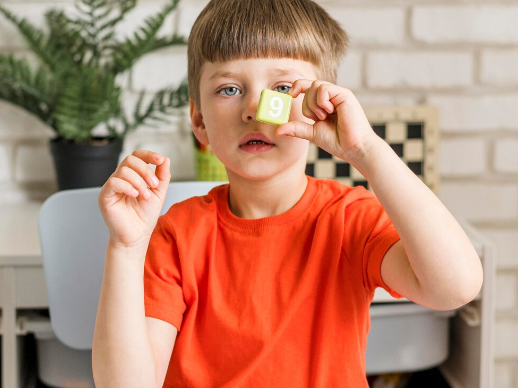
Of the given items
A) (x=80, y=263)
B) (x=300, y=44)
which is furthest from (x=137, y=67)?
(x=300, y=44)

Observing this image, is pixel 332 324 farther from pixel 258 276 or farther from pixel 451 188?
pixel 451 188

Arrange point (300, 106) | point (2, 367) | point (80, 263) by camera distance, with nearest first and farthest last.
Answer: point (300, 106) < point (80, 263) < point (2, 367)

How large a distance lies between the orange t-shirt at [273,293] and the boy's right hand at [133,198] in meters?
0.12

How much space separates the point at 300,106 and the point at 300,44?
9 cm

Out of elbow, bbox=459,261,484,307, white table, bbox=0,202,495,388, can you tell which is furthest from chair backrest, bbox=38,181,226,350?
elbow, bbox=459,261,484,307

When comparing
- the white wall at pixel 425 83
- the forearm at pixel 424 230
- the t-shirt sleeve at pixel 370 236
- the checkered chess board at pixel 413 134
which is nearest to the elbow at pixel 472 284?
the forearm at pixel 424 230

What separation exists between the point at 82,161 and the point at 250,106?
0.73 metres

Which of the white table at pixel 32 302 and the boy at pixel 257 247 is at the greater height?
the boy at pixel 257 247

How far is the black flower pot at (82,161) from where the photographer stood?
149 centimetres

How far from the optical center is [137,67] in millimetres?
1654

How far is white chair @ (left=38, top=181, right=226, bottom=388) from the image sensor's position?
3.70 ft

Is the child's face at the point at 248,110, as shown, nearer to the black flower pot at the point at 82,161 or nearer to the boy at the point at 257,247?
the boy at the point at 257,247

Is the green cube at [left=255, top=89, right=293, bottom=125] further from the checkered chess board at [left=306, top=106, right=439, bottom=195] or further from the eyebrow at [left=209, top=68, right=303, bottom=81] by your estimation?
the checkered chess board at [left=306, top=106, right=439, bottom=195]

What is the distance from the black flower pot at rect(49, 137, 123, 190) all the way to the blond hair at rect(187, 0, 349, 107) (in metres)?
0.57
